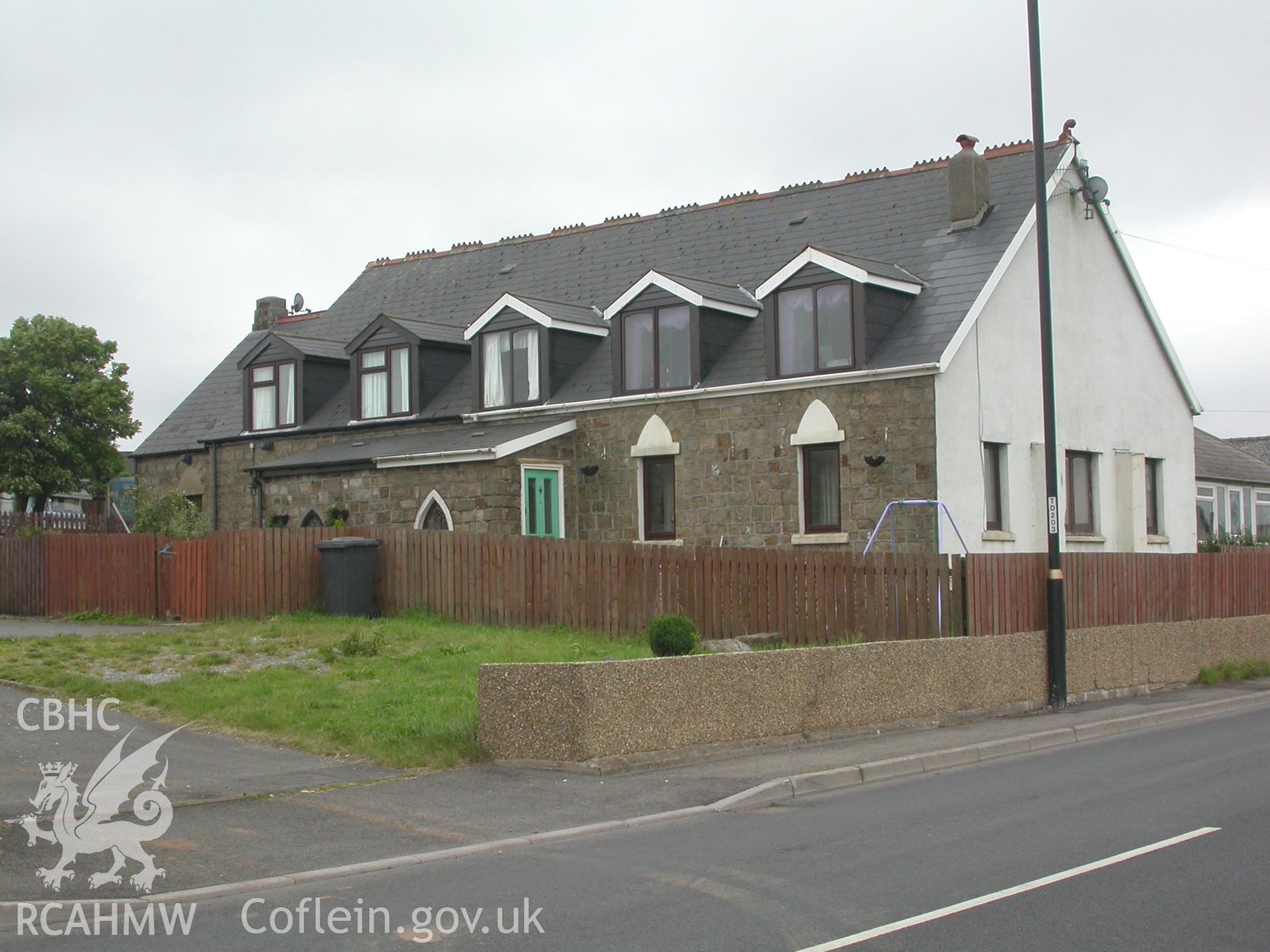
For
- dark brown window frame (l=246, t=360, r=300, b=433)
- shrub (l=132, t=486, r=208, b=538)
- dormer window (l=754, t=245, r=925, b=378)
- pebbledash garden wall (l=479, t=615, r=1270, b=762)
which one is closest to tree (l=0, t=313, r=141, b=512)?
dark brown window frame (l=246, t=360, r=300, b=433)

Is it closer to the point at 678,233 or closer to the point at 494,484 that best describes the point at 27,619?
the point at 494,484


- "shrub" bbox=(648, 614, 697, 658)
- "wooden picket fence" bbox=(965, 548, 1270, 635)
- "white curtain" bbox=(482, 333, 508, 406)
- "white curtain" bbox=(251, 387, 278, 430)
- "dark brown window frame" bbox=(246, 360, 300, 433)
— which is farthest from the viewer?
"white curtain" bbox=(251, 387, 278, 430)

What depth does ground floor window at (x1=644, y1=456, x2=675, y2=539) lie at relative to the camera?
24.8 m

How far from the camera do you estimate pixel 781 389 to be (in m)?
23.1

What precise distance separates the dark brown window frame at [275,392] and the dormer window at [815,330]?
12478mm

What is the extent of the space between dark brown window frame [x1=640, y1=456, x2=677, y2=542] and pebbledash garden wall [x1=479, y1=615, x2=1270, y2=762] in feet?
28.0

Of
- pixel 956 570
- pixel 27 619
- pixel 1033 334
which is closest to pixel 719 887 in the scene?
pixel 956 570

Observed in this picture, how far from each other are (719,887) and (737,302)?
1797 cm

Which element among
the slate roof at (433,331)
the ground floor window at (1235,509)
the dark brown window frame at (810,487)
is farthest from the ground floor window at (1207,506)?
the slate roof at (433,331)

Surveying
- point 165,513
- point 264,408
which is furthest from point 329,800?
point 264,408

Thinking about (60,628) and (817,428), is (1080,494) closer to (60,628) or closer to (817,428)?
(817,428)

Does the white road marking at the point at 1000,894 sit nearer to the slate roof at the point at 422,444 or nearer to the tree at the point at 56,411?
the slate roof at the point at 422,444

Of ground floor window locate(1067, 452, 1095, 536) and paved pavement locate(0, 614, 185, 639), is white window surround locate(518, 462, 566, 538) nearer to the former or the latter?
paved pavement locate(0, 614, 185, 639)

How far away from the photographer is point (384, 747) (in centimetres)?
1186
